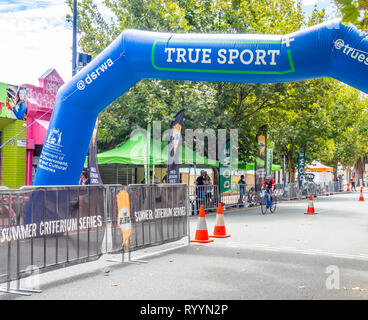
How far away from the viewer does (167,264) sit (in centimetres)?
773

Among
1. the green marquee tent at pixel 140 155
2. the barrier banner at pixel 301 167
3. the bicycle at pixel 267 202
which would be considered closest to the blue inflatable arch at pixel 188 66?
the green marquee tent at pixel 140 155

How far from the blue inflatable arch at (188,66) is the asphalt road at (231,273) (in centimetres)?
303

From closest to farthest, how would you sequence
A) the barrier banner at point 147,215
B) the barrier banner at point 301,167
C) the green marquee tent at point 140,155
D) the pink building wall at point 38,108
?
the barrier banner at point 147,215
the green marquee tent at point 140,155
the pink building wall at point 38,108
the barrier banner at point 301,167

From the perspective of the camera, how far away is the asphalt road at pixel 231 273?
5.76m

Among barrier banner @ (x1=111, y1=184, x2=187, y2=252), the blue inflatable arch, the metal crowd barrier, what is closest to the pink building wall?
the blue inflatable arch

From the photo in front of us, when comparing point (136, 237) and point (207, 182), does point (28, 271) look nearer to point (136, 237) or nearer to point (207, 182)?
point (136, 237)

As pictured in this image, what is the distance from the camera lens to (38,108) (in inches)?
767

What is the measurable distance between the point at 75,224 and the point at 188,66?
13.6ft

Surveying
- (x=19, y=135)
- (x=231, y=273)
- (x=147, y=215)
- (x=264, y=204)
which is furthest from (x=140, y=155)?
(x=231, y=273)

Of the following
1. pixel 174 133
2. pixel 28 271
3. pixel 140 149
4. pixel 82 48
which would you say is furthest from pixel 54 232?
pixel 82 48

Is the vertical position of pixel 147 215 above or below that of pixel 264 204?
above

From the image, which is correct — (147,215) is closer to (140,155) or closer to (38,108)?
(140,155)

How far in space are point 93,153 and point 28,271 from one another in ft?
23.4

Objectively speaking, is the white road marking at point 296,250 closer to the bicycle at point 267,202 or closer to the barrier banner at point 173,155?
the barrier banner at point 173,155
